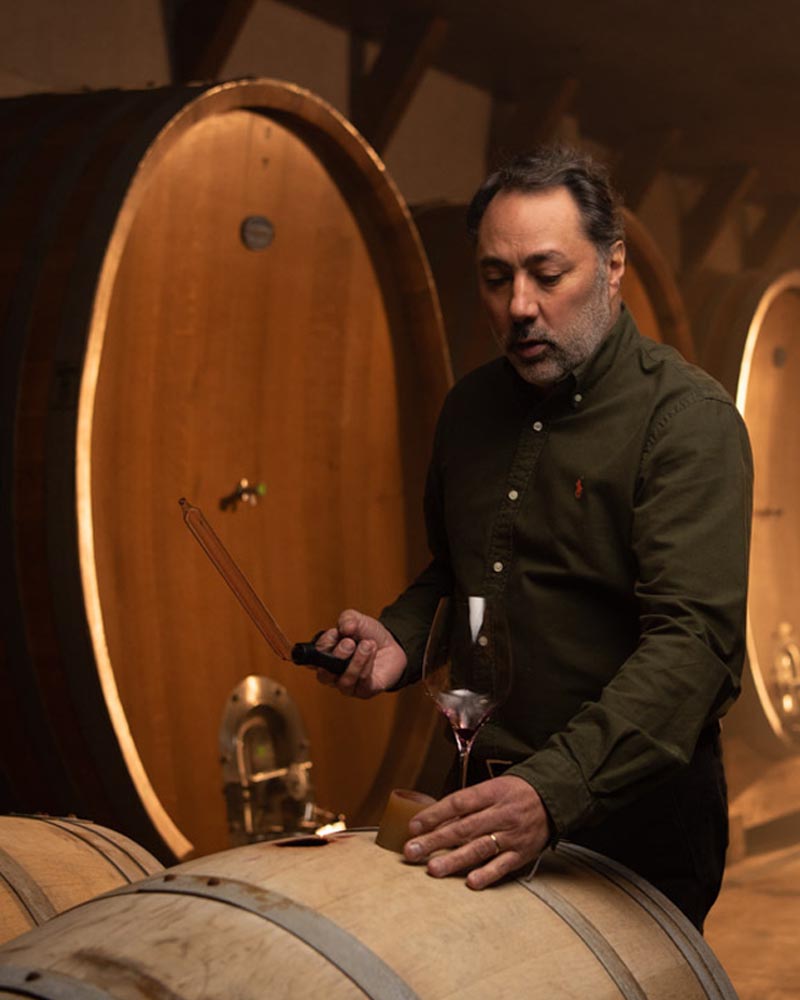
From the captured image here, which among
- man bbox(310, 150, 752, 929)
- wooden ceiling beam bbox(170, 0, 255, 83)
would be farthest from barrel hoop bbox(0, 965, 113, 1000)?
wooden ceiling beam bbox(170, 0, 255, 83)

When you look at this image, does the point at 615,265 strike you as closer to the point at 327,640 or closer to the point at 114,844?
the point at 327,640

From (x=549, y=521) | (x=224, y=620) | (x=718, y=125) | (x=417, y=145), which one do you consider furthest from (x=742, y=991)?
(x=718, y=125)

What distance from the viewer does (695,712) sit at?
1.63m

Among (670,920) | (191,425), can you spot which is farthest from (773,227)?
(670,920)

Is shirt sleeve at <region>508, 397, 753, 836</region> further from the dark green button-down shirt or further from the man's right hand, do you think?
the man's right hand

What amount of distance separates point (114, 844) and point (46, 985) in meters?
0.72

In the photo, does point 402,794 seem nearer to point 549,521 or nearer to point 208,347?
point 549,521

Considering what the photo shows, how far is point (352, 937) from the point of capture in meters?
1.34

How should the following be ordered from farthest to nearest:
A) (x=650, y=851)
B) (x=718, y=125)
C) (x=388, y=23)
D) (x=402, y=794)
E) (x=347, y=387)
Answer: (x=718, y=125)
(x=388, y=23)
(x=347, y=387)
(x=650, y=851)
(x=402, y=794)

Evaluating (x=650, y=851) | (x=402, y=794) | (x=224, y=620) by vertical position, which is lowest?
(x=650, y=851)

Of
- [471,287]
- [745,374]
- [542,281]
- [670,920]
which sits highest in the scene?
[471,287]

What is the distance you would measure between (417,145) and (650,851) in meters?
3.34

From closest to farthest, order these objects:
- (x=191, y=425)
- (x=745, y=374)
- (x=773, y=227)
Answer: (x=191, y=425), (x=745, y=374), (x=773, y=227)

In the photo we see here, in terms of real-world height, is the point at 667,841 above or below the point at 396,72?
below
